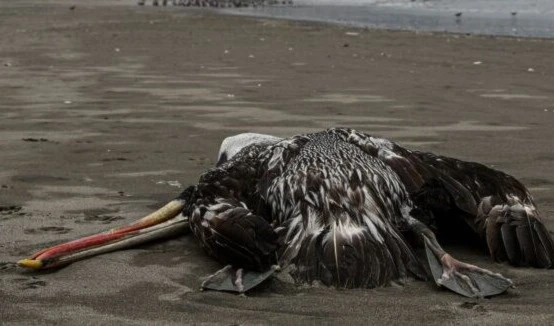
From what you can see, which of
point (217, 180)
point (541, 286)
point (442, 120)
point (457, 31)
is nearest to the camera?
point (541, 286)

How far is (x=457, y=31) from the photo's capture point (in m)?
23.7

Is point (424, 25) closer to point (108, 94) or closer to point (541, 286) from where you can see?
point (108, 94)

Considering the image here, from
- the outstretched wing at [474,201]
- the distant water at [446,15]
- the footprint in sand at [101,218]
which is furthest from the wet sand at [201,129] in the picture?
the distant water at [446,15]

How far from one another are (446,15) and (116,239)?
2924cm

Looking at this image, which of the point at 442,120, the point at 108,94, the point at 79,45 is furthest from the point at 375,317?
the point at 79,45

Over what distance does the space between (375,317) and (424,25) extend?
23.8 m

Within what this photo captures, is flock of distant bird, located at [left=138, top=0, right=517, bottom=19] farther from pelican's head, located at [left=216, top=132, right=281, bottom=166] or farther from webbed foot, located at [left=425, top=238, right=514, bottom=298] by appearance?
webbed foot, located at [left=425, top=238, right=514, bottom=298]

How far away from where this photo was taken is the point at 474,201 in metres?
4.59

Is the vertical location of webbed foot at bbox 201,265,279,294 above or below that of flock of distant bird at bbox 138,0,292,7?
above

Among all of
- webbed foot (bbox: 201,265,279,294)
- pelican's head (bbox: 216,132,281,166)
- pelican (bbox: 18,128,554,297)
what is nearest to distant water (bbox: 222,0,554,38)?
pelican's head (bbox: 216,132,281,166)

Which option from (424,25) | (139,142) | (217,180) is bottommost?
(424,25)

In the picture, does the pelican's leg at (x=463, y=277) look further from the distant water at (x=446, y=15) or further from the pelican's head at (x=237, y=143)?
the distant water at (x=446, y=15)

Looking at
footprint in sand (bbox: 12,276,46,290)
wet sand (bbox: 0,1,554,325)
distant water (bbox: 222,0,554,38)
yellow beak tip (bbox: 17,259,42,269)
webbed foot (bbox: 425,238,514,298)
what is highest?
webbed foot (bbox: 425,238,514,298)

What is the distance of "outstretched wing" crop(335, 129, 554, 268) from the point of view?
432cm
